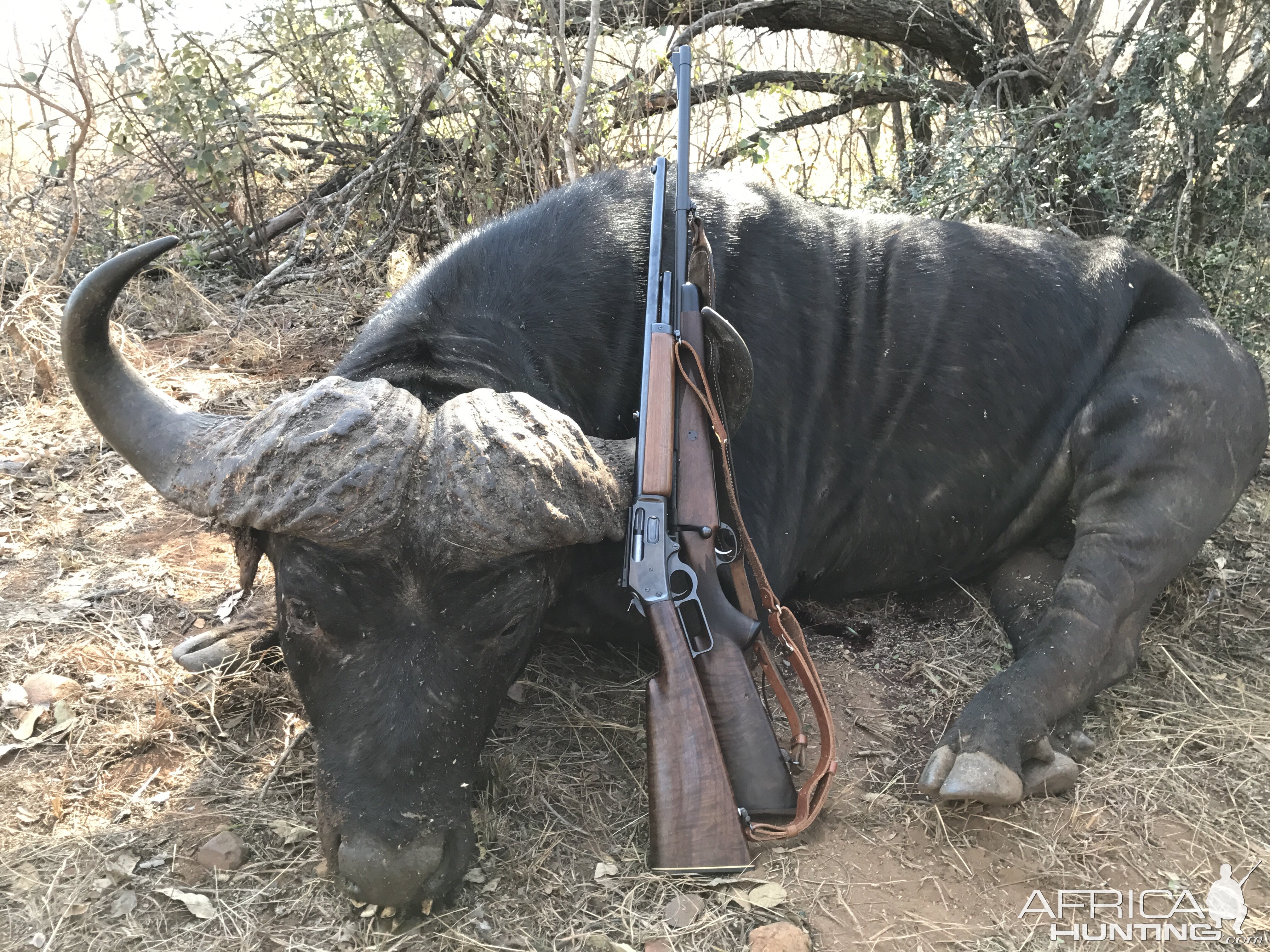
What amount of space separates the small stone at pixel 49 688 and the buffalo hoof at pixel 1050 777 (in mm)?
3079

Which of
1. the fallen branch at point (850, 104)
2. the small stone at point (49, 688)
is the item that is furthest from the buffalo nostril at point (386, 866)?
the fallen branch at point (850, 104)

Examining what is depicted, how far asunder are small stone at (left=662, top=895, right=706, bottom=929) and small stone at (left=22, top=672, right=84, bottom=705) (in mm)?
2089

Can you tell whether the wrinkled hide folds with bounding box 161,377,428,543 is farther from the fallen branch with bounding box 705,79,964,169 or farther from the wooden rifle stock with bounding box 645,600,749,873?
the fallen branch with bounding box 705,79,964,169

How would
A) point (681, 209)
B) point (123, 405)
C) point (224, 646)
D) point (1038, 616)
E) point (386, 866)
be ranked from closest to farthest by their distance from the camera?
point (386, 866) < point (123, 405) < point (681, 209) < point (224, 646) < point (1038, 616)

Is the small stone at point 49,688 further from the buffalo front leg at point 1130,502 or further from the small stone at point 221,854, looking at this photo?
the buffalo front leg at point 1130,502

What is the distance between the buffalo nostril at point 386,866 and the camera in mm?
2152

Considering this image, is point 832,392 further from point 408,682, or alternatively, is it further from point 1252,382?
point 408,682

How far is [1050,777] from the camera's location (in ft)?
9.22

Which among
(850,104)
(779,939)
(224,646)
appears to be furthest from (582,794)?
(850,104)

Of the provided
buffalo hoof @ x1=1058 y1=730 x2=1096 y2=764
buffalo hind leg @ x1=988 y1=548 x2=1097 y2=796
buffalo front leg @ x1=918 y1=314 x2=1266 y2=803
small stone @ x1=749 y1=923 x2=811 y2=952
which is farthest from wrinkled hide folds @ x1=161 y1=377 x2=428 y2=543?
buffalo hoof @ x1=1058 y1=730 x2=1096 y2=764

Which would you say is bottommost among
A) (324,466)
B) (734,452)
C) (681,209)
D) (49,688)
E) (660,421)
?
(49,688)

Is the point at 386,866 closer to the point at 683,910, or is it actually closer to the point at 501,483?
the point at 683,910

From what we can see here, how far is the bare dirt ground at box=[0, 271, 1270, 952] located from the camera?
92.0 inches

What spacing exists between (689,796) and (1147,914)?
1.27 meters
